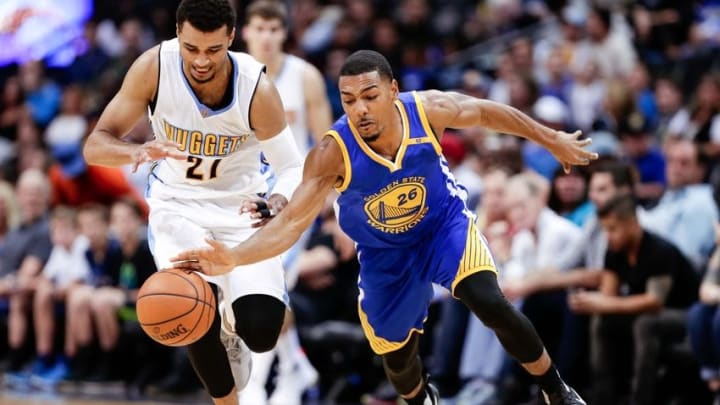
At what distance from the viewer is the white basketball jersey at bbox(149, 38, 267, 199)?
5.48m

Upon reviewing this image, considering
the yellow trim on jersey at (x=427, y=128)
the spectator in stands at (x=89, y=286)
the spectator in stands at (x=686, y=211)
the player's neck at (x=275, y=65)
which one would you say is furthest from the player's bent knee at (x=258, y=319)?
the spectator in stands at (x=89, y=286)

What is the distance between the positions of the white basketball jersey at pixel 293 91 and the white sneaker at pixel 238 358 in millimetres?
1931

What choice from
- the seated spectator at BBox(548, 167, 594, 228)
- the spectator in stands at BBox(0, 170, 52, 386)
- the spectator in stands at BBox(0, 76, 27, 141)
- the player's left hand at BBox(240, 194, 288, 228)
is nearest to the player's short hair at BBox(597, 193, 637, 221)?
the seated spectator at BBox(548, 167, 594, 228)

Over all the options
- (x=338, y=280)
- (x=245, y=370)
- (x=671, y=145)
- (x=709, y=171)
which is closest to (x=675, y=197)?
(x=671, y=145)

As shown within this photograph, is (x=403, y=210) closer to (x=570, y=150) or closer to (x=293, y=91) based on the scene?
(x=570, y=150)

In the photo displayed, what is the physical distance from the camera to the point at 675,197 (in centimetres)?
800

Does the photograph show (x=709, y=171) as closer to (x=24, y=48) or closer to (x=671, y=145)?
(x=671, y=145)

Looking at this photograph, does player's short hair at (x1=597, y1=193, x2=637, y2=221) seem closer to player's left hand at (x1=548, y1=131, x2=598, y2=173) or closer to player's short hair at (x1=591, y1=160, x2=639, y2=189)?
player's short hair at (x1=591, y1=160, x2=639, y2=189)

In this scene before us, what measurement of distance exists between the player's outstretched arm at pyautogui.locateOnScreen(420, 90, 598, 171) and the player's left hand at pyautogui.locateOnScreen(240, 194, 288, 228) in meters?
0.84

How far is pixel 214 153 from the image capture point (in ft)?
18.4

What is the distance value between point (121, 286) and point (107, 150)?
495 centimetres

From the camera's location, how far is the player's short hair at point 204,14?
5.19 metres

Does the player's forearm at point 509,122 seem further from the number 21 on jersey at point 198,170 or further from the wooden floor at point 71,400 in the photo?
the wooden floor at point 71,400

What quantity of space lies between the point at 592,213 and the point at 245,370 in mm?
3183
